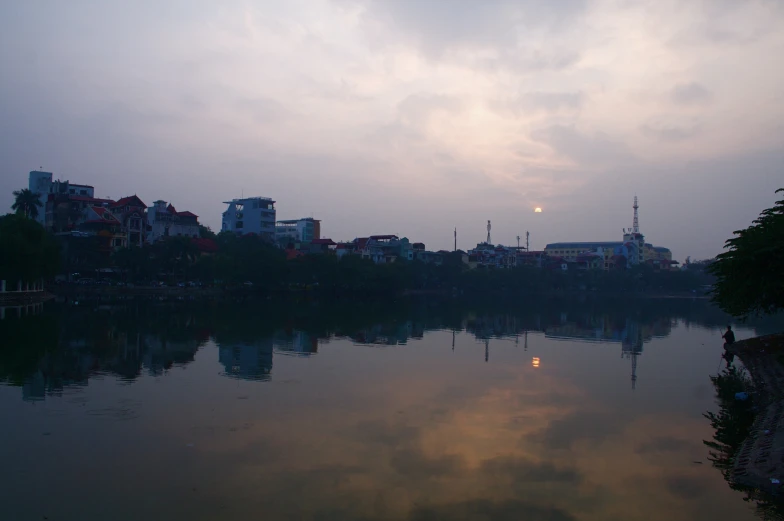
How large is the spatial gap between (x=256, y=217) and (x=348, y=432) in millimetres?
66589

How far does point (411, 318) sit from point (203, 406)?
80.1ft

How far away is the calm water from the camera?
770 centimetres

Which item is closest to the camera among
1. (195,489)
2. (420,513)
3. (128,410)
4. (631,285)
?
(420,513)

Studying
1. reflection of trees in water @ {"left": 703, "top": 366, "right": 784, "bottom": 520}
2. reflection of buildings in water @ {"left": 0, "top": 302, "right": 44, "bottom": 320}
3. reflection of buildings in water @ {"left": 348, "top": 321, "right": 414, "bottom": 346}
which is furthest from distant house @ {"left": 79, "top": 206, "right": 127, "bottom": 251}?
reflection of trees in water @ {"left": 703, "top": 366, "right": 784, "bottom": 520}

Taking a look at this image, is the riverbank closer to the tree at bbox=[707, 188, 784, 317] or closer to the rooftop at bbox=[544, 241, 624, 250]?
the tree at bbox=[707, 188, 784, 317]

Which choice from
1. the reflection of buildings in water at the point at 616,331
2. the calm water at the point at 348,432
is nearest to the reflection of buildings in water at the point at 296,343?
the calm water at the point at 348,432

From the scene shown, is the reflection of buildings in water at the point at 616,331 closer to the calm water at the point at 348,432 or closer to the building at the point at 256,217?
the calm water at the point at 348,432

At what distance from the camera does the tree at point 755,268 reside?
1212 cm

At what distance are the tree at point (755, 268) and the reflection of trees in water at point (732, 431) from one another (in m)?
2.03

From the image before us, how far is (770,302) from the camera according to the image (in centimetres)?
1393

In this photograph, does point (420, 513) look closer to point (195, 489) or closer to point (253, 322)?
point (195, 489)

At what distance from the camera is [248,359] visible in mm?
17953

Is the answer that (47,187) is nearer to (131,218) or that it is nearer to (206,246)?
(131,218)

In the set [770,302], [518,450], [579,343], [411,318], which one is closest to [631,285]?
[411,318]
